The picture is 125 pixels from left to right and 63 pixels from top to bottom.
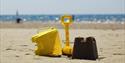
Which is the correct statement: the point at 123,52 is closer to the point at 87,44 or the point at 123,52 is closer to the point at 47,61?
the point at 87,44

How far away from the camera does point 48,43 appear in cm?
981

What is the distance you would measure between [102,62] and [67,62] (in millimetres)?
836

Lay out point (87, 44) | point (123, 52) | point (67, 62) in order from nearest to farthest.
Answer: point (67, 62) < point (87, 44) < point (123, 52)

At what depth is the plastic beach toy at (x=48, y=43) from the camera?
384 inches

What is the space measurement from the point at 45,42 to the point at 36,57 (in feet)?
1.74

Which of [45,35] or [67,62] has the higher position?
[45,35]

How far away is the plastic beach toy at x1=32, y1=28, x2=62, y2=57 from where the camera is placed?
9758 mm

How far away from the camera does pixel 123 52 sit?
35.7 feet

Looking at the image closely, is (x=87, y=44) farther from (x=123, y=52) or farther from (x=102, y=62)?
(x=123, y=52)

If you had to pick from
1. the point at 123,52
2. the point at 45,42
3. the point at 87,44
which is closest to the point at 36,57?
the point at 45,42

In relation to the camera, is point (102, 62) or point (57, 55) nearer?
point (102, 62)

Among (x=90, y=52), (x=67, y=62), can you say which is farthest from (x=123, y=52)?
(x=67, y=62)

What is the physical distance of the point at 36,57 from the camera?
9484 millimetres

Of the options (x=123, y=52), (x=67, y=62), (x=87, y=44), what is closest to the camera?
(x=67, y=62)
